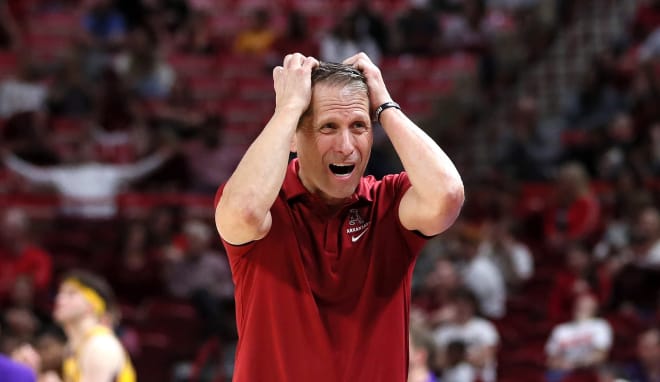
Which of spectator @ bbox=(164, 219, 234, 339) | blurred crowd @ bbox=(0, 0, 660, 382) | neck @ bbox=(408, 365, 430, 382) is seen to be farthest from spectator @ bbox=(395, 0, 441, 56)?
neck @ bbox=(408, 365, 430, 382)

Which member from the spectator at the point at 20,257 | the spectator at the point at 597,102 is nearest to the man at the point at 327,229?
the spectator at the point at 20,257

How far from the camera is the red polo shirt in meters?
2.97

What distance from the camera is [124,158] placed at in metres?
13.1

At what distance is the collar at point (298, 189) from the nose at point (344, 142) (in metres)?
0.20

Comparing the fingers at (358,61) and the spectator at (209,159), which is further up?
the spectator at (209,159)

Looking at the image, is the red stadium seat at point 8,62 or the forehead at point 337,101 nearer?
the forehead at point 337,101

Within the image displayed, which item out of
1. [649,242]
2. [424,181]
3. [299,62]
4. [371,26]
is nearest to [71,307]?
[299,62]

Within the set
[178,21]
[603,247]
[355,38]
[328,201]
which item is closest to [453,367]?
[603,247]

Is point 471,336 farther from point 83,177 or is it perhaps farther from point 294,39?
point 294,39

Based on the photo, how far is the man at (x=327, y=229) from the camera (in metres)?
2.96

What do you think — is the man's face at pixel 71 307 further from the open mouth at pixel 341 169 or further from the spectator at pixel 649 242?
the spectator at pixel 649 242

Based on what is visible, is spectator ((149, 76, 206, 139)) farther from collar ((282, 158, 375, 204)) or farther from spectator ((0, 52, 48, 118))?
collar ((282, 158, 375, 204))

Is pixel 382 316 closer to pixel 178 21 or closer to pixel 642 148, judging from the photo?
pixel 642 148

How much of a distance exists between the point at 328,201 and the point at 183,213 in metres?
8.60
